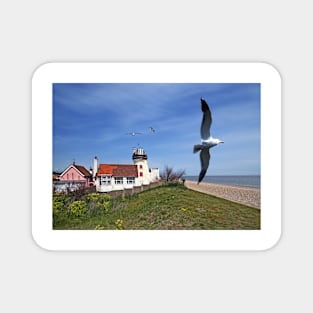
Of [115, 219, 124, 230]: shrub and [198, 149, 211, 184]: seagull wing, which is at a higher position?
[198, 149, 211, 184]: seagull wing

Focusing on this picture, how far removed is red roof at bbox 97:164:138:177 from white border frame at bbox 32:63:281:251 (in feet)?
1.10

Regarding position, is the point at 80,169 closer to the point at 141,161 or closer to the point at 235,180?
the point at 141,161

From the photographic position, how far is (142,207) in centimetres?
215

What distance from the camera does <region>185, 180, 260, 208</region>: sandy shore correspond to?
2084 mm

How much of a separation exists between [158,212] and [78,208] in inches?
21.0

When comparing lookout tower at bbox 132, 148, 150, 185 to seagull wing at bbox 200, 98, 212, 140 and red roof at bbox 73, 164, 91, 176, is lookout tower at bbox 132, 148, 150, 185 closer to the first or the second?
red roof at bbox 73, 164, 91, 176
